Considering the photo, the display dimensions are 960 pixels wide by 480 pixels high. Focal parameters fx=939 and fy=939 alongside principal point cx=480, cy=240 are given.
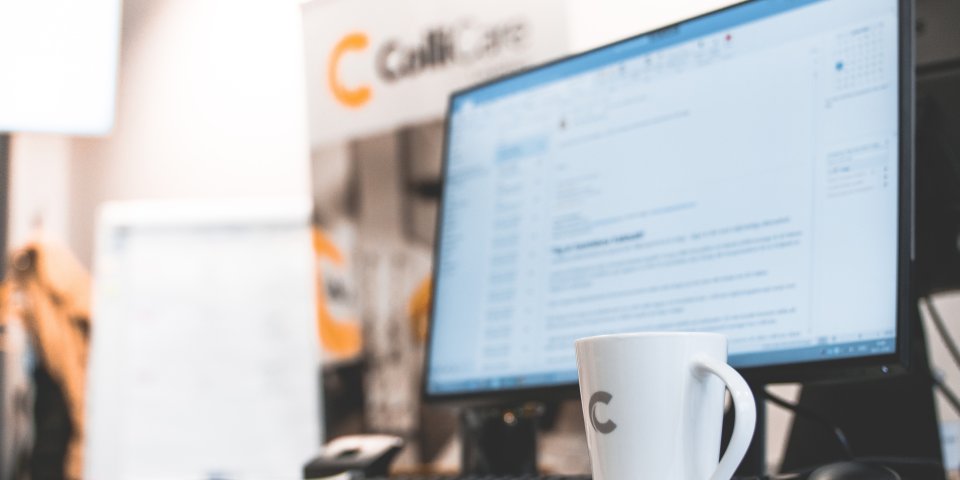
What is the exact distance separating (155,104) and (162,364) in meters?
0.62

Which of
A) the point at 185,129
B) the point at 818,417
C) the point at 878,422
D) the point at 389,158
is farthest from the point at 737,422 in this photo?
the point at 185,129

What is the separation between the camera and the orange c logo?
1724 mm

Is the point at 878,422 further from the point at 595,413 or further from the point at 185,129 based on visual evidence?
the point at 185,129

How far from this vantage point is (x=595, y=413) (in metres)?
0.48

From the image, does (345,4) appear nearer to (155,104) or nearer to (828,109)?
(155,104)

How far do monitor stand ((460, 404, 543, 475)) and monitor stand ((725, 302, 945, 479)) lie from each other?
244 millimetres

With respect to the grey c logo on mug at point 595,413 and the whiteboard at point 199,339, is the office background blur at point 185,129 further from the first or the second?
the grey c logo on mug at point 595,413

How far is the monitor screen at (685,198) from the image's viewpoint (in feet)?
2.13

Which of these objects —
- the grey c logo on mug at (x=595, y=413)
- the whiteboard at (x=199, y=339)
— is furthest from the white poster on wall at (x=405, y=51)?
the grey c logo on mug at (x=595, y=413)

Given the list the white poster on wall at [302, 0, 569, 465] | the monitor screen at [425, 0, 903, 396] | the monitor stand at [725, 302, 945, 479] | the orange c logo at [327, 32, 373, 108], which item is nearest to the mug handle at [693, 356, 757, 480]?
the monitor screen at [425, 0, 903, 396]

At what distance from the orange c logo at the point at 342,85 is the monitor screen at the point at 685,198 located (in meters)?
0.82

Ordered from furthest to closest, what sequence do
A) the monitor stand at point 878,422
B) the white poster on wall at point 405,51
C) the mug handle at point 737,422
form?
the white poster on wall at point 405,51, the monitor stand at point 878,422, the mug handle at point 737,422

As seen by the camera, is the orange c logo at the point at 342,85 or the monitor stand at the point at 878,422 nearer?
the monitor stand at the point at 878,422

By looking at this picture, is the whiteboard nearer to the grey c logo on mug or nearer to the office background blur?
the office background blur
